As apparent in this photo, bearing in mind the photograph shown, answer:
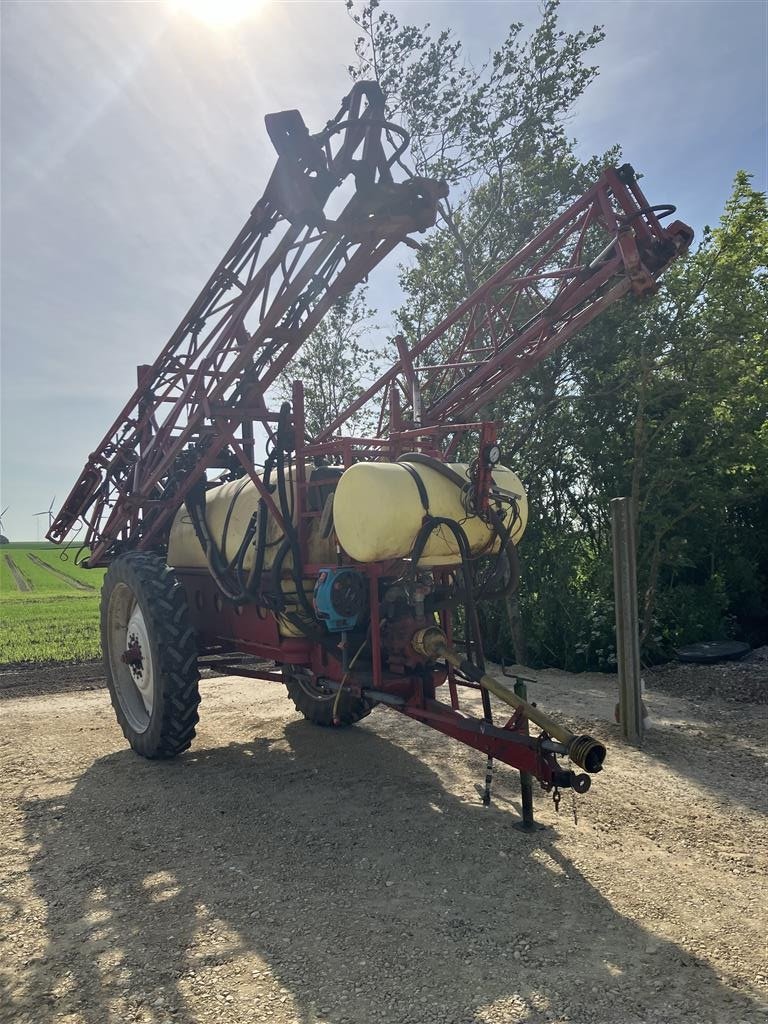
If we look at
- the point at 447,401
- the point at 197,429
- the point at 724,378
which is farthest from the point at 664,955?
the point at 724,378

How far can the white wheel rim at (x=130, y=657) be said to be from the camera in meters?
6.46

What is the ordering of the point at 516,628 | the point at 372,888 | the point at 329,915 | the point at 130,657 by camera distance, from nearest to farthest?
the point at 329,915 → the point at 372,888 → the point at 130,657 → the point at 516,628

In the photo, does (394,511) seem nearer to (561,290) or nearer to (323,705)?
(323,705)

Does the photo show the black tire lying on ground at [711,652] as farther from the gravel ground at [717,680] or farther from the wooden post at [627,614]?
the wooden post at [627,614]

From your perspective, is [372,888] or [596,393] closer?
[372,888]

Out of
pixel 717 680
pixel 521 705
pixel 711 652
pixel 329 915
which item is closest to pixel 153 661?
pixel 329 915

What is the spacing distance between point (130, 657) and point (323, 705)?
1893 millimetres

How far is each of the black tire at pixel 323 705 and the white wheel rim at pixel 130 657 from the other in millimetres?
1200

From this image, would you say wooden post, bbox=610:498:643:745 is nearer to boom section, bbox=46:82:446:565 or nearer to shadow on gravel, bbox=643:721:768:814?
shadow on gravel, bbox=643:721:768:814

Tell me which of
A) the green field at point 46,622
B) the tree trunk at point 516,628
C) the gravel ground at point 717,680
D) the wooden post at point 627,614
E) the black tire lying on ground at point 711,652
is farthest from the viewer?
the green field at point 46,622

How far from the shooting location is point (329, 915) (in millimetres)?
3762

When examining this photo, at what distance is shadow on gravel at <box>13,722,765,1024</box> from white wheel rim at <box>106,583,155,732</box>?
963mm

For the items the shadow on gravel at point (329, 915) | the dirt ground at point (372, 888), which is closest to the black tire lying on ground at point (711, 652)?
the dirt ground at point (372, 888)

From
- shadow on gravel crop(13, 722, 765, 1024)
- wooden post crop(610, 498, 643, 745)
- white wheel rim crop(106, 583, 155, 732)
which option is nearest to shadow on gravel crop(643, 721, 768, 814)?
wooden post crop(610, 498, 643, 745)
